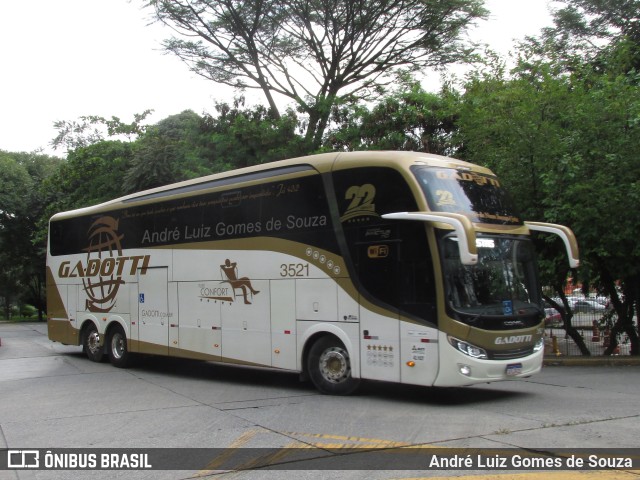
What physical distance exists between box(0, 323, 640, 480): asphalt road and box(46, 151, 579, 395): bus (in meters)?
0.63

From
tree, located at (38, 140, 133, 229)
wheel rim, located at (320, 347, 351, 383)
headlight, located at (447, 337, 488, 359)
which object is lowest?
wheel rim, located at (320, 347, 351, 383)

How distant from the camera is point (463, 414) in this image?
9.20 metres

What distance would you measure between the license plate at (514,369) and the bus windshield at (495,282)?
23.2 inches

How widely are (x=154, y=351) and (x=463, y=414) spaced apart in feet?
26.0

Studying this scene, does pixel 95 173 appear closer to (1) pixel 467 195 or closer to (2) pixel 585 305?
(2) pixel 585 305

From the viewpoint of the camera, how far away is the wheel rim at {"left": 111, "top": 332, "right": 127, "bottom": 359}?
52.4 feet

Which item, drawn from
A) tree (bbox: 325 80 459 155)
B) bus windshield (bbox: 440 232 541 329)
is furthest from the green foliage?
bus windshield (bbox: 440 232 541 329)

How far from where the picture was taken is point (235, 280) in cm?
1267

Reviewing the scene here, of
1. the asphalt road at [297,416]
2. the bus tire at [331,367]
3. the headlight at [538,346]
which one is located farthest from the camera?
the bus tire at [331,367]

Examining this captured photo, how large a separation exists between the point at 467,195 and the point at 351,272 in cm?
216

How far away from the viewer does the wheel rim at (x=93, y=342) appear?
17.0 meters

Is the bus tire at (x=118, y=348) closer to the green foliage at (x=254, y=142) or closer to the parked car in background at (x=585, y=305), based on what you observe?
the green foliage at (x=254, y=142)

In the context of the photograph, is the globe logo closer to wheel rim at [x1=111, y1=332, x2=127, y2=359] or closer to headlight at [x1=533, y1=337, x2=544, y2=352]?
wheel rim at [x1=111, y1=332, x2=127, y2=359]

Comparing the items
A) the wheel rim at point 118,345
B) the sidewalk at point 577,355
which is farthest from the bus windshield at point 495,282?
the wheel rim at point 118,345
